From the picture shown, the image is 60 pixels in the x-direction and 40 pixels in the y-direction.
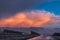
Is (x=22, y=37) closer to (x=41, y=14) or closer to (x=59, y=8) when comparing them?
(x=41, y=14)

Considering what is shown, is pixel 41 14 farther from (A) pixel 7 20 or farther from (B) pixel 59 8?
(A) pixel 7 20

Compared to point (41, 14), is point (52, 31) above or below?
below

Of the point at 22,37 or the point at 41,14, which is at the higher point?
the point at 41,14

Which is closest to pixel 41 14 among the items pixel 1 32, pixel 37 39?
pixel 37 39

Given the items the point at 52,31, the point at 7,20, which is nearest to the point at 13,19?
the point at 7,20

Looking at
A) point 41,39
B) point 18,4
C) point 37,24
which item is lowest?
point 41,39

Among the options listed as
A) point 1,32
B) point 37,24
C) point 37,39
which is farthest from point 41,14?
point 1,32

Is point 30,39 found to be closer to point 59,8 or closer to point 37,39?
point 37,39
